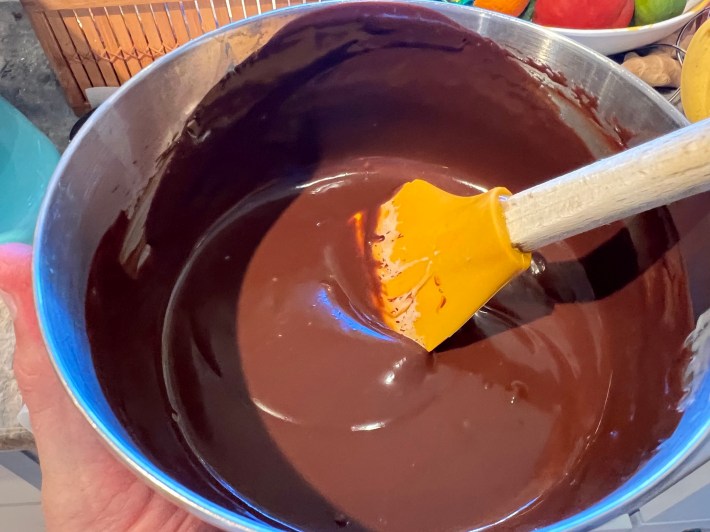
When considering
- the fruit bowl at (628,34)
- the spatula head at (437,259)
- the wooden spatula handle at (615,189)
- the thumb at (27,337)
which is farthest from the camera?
the fruit bowl at (628,34)

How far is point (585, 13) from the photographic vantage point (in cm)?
86

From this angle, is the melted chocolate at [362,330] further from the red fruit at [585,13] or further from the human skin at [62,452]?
the red fruit at [585,13]

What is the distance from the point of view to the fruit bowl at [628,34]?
0.85 meters

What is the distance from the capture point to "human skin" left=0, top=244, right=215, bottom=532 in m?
0.61

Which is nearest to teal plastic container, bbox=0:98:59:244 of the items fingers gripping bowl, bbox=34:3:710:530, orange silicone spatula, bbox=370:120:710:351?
fingers gripping bowl, bbox=34:3:710:530

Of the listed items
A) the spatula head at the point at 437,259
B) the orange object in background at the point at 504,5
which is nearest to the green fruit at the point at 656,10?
→ the orange object in background at the point at 504,5

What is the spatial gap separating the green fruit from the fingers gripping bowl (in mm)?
239

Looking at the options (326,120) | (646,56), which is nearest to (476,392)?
(326,120)

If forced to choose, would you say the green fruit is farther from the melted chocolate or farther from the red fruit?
the melted chocolate

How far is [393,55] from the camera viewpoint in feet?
2.69

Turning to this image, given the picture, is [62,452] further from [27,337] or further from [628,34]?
[628,34]

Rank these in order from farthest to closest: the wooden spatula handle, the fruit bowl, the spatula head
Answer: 1. the fruit bowl
2. the spatula head
3. the wooden spatula handle

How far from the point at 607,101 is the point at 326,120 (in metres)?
0.39

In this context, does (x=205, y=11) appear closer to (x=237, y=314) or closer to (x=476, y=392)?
(x=237, y=314)
